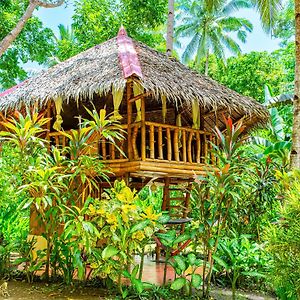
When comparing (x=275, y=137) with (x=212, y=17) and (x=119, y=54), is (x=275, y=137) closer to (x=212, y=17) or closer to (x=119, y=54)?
(x=119, y=54)

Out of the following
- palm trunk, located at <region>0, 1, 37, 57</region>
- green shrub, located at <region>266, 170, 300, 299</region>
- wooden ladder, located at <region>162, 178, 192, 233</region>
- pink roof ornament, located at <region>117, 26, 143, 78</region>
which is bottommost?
green shrub, located at <region>266, 170, 300, 299</region>

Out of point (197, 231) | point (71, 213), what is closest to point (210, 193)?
point (197, 231)

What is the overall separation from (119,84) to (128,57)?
83 centimetres

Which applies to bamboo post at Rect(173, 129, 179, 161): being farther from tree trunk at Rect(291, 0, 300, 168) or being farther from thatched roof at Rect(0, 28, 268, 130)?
tree trunk at Rect(291, 0, 300, 168)

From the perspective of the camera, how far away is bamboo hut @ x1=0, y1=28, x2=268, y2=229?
5.95 m

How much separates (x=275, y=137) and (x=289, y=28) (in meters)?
8.65

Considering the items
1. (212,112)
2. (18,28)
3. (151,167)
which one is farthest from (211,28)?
(151,167)

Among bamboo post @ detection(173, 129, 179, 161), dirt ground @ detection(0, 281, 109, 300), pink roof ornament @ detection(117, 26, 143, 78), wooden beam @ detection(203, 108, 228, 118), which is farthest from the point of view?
wooden beam @ detection(203, 108, 228, 118)

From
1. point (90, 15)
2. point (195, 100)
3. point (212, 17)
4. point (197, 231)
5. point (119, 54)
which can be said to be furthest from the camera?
point (212, 17)

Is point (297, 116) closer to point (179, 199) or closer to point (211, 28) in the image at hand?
point (179, 199)

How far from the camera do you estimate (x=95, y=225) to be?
4500 millimetres

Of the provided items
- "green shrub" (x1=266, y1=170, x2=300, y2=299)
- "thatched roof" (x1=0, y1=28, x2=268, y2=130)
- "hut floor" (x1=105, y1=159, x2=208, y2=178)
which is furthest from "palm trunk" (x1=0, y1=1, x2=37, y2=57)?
"green shrub" (x1=266, y1=170, x2=300, y2=299)

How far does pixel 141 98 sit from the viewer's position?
604 centimetres

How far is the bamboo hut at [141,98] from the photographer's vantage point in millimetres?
5945
